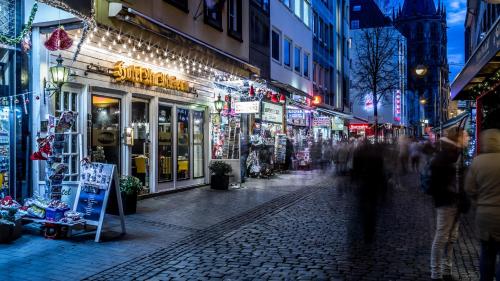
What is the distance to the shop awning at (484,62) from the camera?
9.62m

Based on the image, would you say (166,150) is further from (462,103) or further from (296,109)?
(462,103)

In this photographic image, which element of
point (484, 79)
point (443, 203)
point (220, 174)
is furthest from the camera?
point (220, 174)

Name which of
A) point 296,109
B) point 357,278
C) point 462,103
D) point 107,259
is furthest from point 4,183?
point 462,103

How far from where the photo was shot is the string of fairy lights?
11398 millimetres

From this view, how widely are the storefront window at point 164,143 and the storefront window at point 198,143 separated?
176 cm

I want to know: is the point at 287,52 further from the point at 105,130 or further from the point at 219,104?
the point at 105,130

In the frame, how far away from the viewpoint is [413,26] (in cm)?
12031

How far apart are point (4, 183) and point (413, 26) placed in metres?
123

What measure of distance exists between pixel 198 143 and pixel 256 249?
9466 mm

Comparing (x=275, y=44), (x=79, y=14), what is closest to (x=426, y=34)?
(x=275, y=44)

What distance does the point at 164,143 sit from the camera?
14.7m

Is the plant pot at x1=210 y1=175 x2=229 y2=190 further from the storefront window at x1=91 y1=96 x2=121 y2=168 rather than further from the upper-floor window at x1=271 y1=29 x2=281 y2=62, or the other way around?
the upper-floor window at x1=271 y1=29 x2=281 y2=62

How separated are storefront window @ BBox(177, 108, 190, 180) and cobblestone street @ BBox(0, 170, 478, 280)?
372 centimetres

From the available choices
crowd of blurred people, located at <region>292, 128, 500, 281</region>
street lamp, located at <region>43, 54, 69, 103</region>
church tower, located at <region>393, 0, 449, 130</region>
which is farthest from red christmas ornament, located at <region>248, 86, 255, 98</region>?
church tower, located at <region>393, 0, 449, 130</region>
